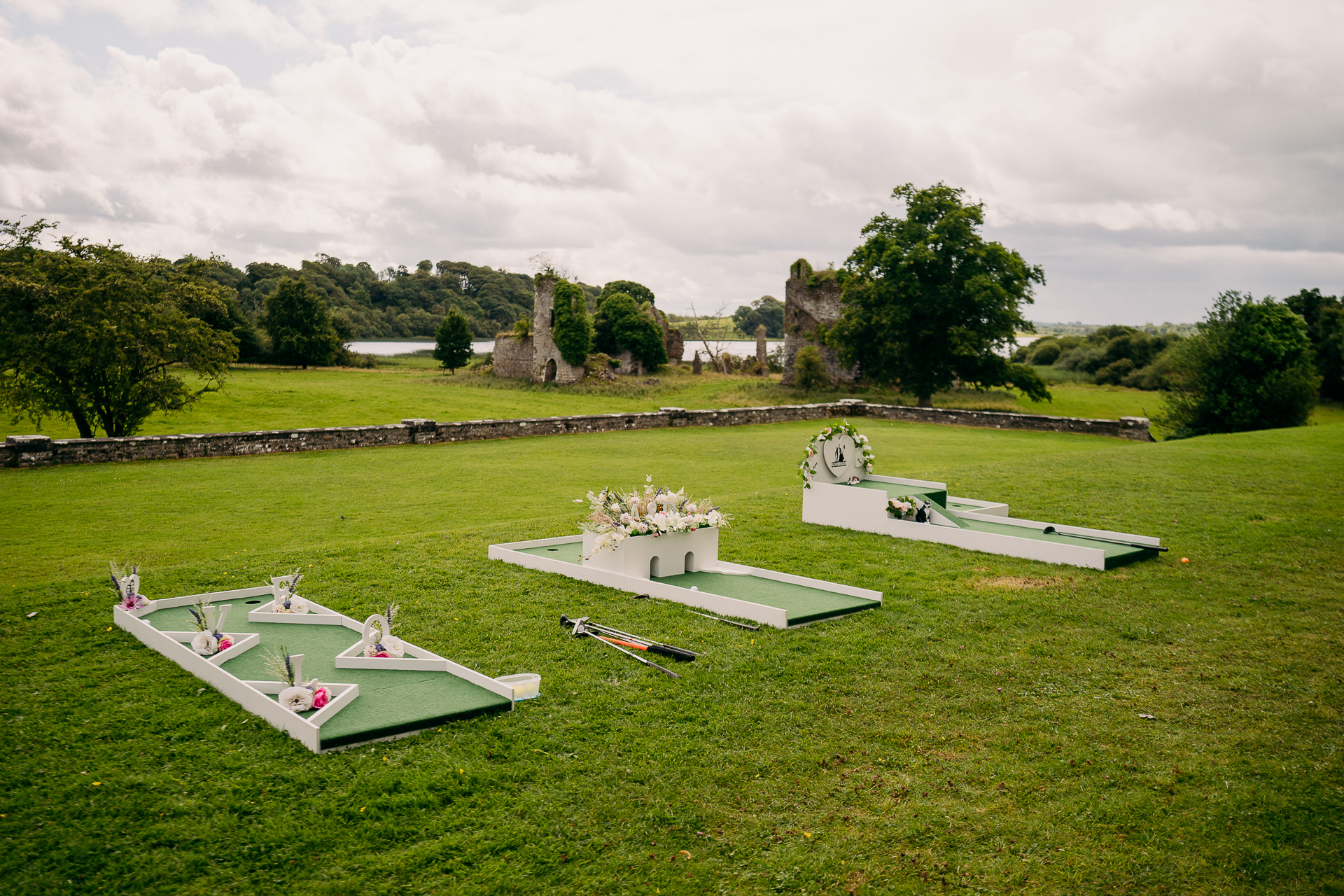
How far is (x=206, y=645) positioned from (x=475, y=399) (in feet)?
97.5

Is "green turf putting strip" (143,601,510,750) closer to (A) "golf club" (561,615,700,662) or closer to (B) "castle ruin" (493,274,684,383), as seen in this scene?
(A) "golf club" (561,615,700,662)

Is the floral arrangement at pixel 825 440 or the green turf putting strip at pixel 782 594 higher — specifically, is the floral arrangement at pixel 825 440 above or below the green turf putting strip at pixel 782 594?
above

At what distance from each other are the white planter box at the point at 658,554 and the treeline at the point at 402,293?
5705cm

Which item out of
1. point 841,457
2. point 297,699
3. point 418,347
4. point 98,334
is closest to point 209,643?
point 297,699

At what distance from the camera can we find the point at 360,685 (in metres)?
5.84

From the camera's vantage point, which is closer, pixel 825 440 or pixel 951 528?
pixel 951 528

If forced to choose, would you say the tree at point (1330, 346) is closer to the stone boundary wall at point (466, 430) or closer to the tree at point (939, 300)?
the tree at point (939, 300)

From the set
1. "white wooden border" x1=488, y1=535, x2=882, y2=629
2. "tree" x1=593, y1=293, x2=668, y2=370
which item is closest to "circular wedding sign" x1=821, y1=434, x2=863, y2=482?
"white wooden border" x1=488, y1=535, x2=882, y2=629

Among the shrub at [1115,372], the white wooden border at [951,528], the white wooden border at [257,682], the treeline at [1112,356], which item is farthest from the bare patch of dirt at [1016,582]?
the shrub at [1115,372]

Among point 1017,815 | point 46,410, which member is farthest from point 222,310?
point 1017,815

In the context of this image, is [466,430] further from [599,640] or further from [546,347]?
[546,347]

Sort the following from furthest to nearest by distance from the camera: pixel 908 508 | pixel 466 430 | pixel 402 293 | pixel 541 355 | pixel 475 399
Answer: pixel 402 293
pixel 541 355
pixel 475 399
pixel 466 430
pixel 908 508

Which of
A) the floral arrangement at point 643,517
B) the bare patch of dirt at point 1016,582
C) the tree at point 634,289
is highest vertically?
the tree at point 634,289

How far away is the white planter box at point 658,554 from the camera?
28.5 feet
